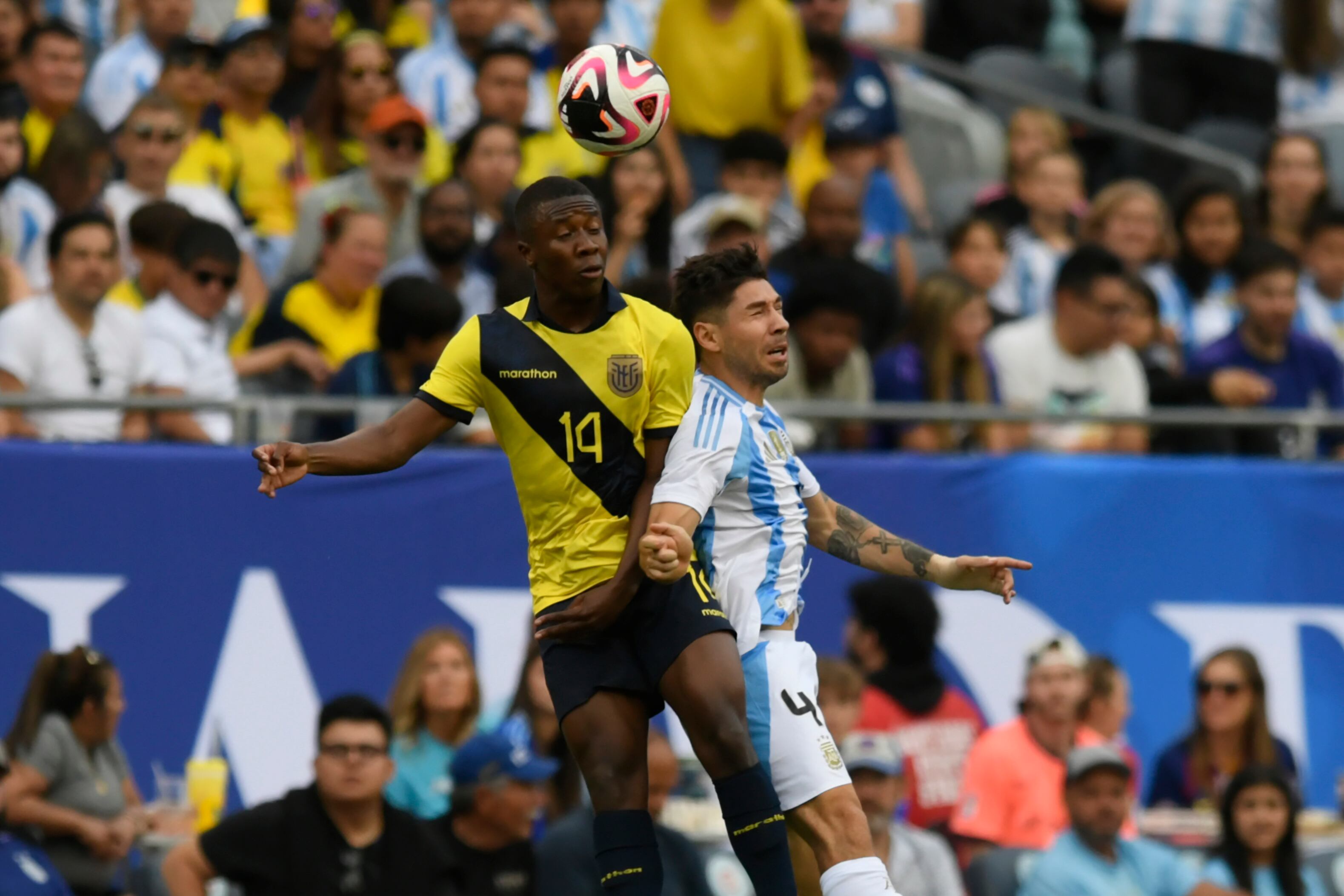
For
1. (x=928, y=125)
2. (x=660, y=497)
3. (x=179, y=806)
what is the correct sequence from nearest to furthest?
(x=660, y=497)
(x=179, y=806)
(x=928, y=125)

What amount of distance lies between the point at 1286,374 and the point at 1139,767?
2.78 m

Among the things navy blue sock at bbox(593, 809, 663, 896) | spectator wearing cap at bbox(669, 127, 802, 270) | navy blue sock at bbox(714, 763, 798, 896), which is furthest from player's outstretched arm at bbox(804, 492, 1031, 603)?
spectator wearing cap at bbox(669, 127, 802, 270)

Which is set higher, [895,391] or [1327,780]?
[895,391]

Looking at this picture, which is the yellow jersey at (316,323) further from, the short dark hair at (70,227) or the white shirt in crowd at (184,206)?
the short dark hair at (70,227)

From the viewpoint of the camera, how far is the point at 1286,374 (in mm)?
13359

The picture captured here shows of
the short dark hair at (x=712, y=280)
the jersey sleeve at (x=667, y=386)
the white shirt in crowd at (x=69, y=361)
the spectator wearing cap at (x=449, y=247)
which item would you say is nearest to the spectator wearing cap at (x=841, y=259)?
the spectator wearing cap at (x=449, y=247)

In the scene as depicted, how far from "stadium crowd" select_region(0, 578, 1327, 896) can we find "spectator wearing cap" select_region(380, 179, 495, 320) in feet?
7.29

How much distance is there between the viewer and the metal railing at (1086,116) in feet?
55.2

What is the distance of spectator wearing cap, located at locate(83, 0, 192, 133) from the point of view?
13.3 meters

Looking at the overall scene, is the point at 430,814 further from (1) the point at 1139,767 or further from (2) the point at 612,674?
(1) the point at 1139,767

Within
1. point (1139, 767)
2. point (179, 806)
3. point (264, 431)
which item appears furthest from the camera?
point (1139, 767)

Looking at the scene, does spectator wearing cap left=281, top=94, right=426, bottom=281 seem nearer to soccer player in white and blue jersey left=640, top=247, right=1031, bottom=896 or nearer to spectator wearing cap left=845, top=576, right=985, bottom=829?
spectator wearing cap left=845, top=576, right=985, bottom=829

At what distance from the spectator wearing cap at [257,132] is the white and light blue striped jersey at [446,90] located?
96 centimetres

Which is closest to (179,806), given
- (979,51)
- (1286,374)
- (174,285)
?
(174,285)
